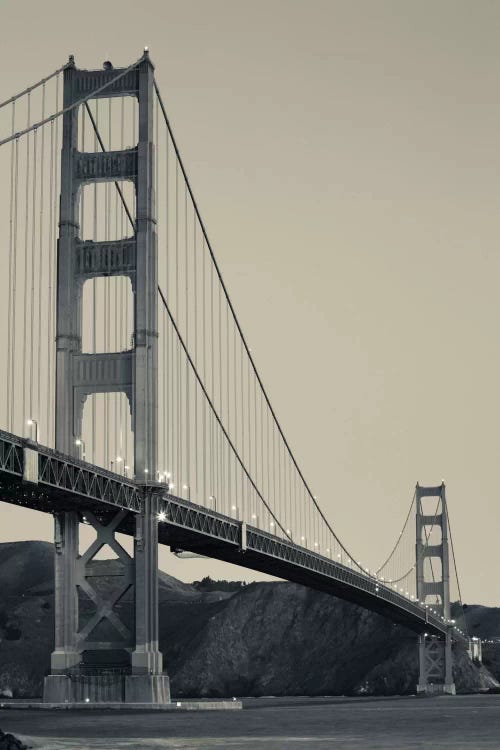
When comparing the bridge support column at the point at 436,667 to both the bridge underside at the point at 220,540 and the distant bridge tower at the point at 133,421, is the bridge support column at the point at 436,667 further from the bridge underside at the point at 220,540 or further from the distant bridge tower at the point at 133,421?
the distant bridge tower at the point at 133,421

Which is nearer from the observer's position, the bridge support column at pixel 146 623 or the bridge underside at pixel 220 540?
the bridge underside at pixel 220 540

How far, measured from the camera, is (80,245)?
258ft

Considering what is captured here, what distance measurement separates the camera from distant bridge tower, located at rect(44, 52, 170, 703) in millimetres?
A: 75438

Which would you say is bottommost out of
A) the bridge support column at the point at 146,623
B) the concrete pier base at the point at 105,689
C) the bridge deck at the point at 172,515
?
the concrete pier base at the point at 105,689

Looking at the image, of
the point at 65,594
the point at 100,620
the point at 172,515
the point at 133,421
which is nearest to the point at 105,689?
the point at 100,620

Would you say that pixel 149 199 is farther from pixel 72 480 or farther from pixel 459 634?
pixel 459 634

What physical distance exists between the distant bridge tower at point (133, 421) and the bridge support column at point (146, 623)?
4 centimetres

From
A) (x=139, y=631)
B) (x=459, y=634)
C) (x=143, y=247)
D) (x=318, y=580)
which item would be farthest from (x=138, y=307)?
(x=459, y=634)

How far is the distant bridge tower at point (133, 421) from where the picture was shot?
75438mm

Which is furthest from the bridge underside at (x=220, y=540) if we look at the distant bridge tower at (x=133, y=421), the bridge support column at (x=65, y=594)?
the distant bridge tower at (x=133, y=421)

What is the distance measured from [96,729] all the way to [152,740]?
18.3 ft

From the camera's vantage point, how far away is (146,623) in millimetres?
76125

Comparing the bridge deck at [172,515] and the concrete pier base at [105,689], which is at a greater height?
the bridge deck at [172,515]

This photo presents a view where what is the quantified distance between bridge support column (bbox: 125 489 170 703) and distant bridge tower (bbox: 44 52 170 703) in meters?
0.04
